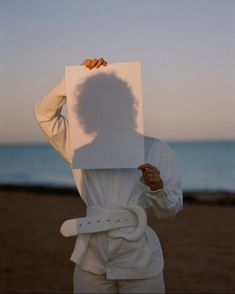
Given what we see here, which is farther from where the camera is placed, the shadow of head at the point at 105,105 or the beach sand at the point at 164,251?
the beach sand at the point at 164,251

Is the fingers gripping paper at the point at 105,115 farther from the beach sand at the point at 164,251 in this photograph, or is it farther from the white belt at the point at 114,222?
the beach sand at the point at 164,251

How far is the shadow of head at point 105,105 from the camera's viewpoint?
188 cm

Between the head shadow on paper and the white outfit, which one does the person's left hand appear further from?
the head shadow on paper

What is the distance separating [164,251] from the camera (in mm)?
6391

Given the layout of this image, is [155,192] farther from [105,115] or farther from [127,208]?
[105,115]

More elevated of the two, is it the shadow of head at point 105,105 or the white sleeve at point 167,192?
the shadow of head at point 105,105

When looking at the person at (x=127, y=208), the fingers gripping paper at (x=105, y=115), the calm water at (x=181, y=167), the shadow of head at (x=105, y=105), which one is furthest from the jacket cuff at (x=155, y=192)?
the calm water at (x=181, y=167)

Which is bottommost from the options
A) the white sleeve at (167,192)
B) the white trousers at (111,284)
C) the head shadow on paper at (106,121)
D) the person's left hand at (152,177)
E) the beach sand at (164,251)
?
the beach sand at (164,251)

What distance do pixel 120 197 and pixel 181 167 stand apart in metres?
20.8

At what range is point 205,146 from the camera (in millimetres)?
34000

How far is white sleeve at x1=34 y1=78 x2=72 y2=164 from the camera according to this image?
6.24 feet

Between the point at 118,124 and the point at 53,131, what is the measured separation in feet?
0.77

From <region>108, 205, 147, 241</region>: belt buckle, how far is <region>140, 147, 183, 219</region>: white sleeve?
0.05 m

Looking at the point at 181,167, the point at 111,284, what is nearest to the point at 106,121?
the point at 111,284
